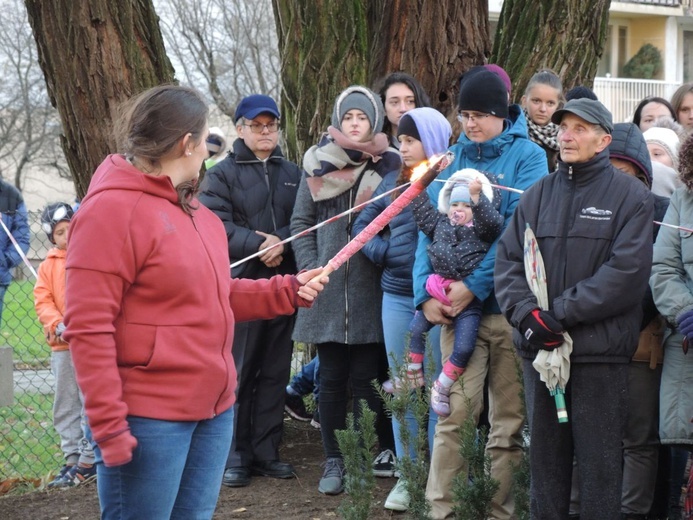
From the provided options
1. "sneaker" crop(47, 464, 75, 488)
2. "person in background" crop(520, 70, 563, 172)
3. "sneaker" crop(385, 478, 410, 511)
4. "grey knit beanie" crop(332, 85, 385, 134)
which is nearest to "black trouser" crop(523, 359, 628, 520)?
"sneaker" crop(385, 478, 410, 511)

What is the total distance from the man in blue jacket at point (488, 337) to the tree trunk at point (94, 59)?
213 centimetres

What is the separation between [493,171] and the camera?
536 centimetres

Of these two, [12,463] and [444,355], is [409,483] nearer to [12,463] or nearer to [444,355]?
[444,355]

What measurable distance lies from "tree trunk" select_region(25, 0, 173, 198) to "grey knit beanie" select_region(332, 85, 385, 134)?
119 cm

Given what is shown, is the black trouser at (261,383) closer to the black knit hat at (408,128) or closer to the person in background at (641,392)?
the black knit hat at (408,128)

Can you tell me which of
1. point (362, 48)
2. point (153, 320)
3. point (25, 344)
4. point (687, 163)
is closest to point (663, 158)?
point (687, 163)

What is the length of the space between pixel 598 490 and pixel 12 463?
18.1 feet

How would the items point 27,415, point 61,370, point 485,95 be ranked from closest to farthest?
point 485,95 → point 61,370 → point 27,415

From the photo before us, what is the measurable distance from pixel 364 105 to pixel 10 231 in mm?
3623

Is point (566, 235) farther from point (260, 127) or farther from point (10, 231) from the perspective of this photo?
point (10, 231)

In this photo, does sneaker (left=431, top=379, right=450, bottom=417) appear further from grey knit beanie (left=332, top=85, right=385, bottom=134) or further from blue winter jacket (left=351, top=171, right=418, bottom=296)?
grey knit beanie (left=332, top=85, right=385, bottom=134)

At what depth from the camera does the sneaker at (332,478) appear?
19.9ft

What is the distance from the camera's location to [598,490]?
4.40 m

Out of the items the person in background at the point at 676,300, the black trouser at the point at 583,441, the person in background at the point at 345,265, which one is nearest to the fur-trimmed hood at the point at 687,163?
the person in background at the point at 676,300
